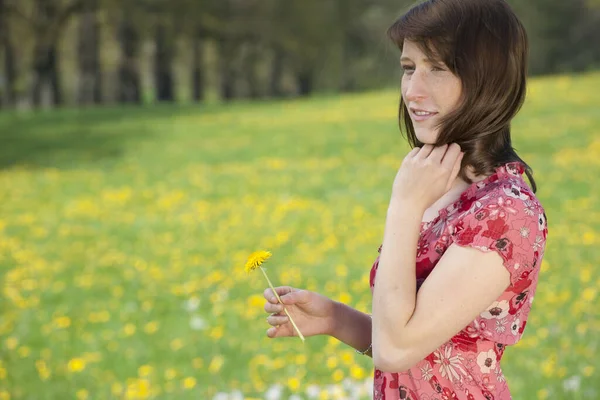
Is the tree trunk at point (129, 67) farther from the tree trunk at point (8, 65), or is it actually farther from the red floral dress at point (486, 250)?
the red floral dress at point (486, 250)

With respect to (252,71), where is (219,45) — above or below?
above

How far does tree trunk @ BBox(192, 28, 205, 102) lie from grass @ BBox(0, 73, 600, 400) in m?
13.6

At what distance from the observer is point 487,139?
1754mm

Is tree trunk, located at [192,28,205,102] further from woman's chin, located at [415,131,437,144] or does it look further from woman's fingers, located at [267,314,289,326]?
woman's chin, located at [415,131,437,144]

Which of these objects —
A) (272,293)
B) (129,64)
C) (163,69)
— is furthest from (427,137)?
(163,69)

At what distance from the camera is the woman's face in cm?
173

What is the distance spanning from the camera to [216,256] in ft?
28.7

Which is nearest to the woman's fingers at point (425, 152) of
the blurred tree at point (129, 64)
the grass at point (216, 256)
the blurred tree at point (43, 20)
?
the grass at point (216, 256)

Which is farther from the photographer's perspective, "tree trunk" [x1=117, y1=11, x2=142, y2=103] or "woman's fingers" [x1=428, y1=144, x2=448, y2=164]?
"tree trunk" [x1=117, y1=11, x2=142, y2=103]

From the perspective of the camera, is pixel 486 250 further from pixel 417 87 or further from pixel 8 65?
pixel 8 65

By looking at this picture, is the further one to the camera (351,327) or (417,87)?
(351,327)

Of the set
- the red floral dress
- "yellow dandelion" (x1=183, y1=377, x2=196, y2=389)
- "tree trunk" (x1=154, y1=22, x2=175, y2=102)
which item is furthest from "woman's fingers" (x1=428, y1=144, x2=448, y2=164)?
"tree trunk" (x1=154, y1=22, x2=175, y2=102)

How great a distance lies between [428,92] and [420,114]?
0.05 metres

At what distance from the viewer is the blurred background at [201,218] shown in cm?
550
